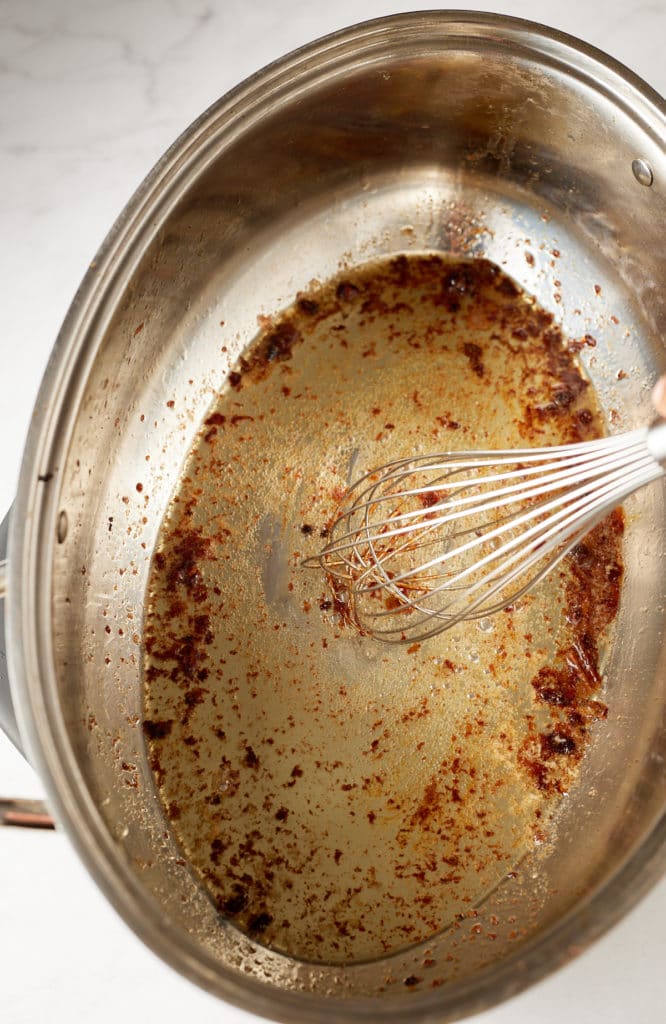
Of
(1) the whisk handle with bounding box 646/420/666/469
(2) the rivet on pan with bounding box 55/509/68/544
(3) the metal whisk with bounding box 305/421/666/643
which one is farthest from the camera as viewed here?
(3) the metal whisk with bounding box 305/421/666/643

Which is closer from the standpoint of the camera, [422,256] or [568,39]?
[568,39]

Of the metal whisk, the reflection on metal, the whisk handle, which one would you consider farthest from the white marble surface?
the whisk handle

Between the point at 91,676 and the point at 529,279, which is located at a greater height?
the point at 529,279

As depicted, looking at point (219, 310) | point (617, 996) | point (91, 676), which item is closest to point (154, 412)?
point (219, 310)

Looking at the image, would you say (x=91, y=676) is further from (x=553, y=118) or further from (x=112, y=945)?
(x=553, y=118)

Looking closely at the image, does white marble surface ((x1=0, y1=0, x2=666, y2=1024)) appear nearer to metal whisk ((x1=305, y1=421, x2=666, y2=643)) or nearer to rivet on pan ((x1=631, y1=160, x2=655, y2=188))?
rivet on pan ((x1=631, y1=160, x2=655, y2=188))

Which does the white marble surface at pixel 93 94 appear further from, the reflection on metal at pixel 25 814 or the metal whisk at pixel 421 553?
the metal whisk at pixel 421 553
